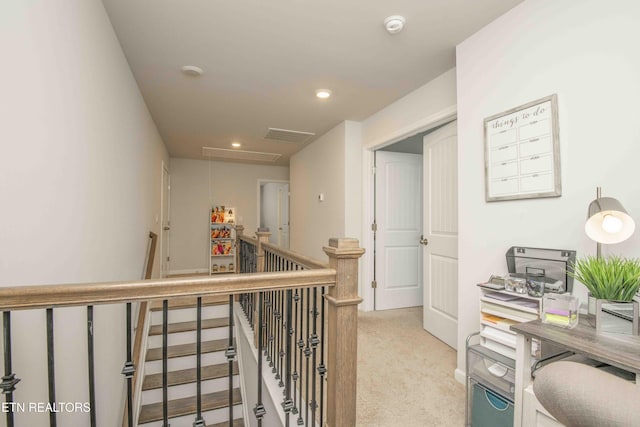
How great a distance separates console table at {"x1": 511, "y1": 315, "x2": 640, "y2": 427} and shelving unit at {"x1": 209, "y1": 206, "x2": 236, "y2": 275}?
587 centimetres

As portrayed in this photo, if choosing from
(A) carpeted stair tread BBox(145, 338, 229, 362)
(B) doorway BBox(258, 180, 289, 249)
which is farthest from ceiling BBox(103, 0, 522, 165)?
(B) doorway BBox(258, 180, 289, 249)

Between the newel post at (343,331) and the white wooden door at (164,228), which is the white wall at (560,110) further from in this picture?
the white wooden door at (164,228)

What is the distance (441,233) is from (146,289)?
2699 millimetres

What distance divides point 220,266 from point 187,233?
970 millimetres

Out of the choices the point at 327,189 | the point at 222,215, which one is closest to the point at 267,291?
the point at 327,189

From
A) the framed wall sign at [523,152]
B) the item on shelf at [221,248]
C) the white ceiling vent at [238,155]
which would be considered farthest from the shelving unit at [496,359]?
the item on shelf at [221,248]

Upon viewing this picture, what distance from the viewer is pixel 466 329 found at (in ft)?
7.27

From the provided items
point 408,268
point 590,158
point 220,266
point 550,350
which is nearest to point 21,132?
point 550,350

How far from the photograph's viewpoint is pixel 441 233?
3051 mm

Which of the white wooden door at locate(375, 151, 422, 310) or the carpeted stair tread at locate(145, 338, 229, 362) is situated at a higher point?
the white wooden door at locate(375, 151, 422, 310)

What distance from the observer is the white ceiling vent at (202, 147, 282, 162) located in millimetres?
5709

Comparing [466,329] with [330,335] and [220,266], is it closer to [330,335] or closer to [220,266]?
[330,335]

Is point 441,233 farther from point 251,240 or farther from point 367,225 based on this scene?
point 251,240

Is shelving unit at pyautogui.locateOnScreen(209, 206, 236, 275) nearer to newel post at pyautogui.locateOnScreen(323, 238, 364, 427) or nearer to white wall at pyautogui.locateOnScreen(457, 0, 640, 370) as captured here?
white wall at pyautogui.locateOnScreen(457, 0, 640, 370)
